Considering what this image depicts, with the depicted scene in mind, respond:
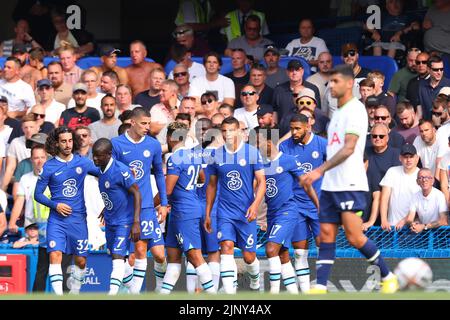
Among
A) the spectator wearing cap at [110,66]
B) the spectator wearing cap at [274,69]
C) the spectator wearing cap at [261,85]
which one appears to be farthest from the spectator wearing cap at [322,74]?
the spectator wearing cap at [110,66]

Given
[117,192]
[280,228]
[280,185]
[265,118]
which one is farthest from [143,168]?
[265,118]

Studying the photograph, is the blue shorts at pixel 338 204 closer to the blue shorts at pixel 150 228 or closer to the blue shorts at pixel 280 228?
the blue shorts at pixel 280 228

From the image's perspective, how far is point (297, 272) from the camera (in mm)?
14117

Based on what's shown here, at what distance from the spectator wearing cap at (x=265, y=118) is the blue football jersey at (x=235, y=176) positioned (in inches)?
70.3

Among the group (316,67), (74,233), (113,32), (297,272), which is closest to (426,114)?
(316,67)

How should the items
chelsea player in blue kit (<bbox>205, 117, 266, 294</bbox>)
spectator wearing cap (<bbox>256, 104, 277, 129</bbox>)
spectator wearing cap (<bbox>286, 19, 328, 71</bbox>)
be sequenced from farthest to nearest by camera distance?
spectator wearing cap (<bbox>286, 19, 328, 71</bbox>), spectator wearing cap (<bbox>256, 104, 277, 129</bbox>), chelsea player in blue kit (<bbox>205, 117, 266, 294</bbox>)

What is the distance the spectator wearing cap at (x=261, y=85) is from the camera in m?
17.0

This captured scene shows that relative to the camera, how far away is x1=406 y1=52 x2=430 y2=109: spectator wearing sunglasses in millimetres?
16922

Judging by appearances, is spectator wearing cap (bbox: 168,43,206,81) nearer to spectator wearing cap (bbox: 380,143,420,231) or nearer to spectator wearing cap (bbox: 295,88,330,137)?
spectator wearing cap (bbox: 295,88,330,137)

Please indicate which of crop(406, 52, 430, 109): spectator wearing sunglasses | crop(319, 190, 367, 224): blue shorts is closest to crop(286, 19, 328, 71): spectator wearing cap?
crop(406, 52, 430, 109): spectator wearing sunglasses

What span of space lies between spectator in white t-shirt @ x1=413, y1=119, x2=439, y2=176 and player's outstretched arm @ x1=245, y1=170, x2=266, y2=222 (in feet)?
9.78

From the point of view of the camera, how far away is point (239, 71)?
57.9 ft
